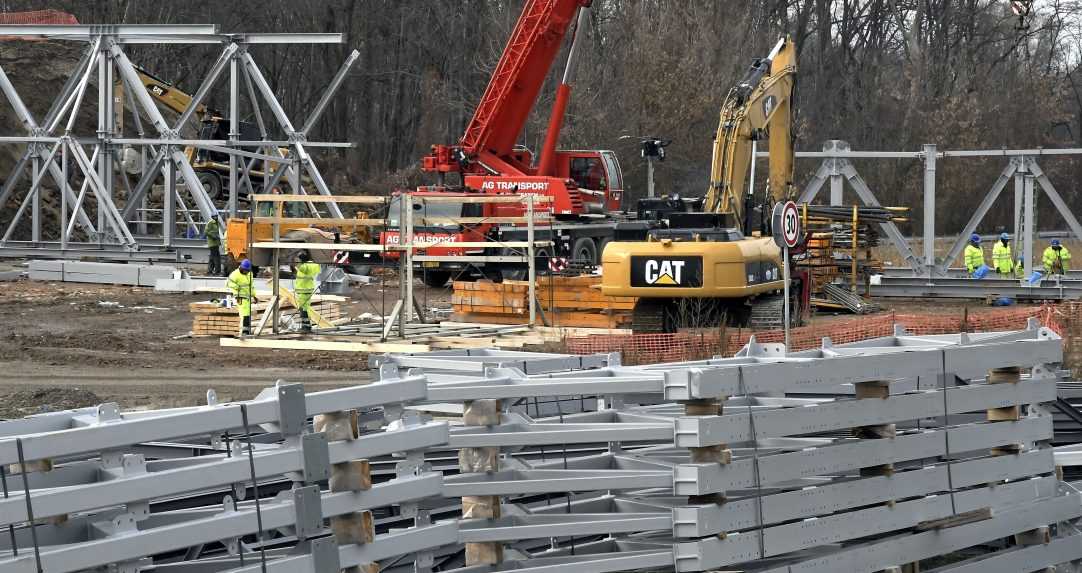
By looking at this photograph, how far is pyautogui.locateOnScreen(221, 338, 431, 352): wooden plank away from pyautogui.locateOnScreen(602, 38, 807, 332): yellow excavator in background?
310 cm

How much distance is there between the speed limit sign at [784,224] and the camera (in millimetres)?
13211

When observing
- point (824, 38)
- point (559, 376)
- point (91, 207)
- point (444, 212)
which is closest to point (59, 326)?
point (444, 212)

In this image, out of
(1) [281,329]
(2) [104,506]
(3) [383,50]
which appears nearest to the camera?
(2) [104,506]

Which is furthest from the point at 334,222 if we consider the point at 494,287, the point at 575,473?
the point at 575,473

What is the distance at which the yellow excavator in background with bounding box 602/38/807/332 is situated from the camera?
63.4 ft

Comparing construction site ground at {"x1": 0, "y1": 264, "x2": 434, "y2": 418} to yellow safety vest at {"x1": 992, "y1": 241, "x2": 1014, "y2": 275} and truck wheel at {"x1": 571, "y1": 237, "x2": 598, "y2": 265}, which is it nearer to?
truck wheel at {"x1": 571, "y1": 237, "x2": 598, "y2": 265}

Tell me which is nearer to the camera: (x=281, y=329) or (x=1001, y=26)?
(x=281, y=329)

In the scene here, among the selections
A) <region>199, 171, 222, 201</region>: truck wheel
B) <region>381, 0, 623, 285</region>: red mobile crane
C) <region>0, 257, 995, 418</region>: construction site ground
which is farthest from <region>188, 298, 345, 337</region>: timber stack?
<region>199, 171, 222, 201</region>: truck wheel

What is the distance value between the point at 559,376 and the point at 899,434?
2378 mm

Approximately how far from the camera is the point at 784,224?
13.3 metres

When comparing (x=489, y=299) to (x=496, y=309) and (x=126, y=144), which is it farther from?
(x=126, y=144)

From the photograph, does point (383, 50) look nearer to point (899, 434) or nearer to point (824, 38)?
point (824, 38)

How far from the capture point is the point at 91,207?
140ft

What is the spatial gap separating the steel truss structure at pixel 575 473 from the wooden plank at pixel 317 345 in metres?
8.91
